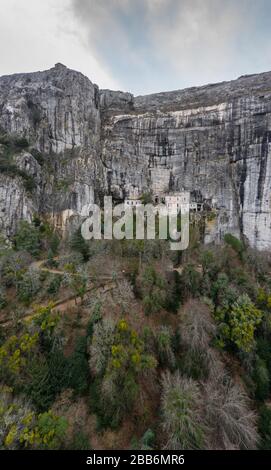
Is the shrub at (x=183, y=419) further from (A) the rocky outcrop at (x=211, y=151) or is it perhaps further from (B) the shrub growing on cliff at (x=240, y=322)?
(A) the rocky outcrop at (x=211, y=151)

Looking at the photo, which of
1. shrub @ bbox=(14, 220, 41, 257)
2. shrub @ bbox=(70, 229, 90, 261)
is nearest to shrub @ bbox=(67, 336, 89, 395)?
shrub @ bbox=(70, 229, 90, 261)

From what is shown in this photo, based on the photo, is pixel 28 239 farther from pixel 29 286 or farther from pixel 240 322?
pixel 240 322

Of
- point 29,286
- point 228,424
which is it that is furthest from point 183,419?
point 29,286

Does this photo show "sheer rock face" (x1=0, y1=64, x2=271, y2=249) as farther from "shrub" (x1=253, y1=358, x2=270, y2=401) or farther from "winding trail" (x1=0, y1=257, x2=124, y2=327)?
"shrub" (x1=253, y1=358, x2=270, y2=401)

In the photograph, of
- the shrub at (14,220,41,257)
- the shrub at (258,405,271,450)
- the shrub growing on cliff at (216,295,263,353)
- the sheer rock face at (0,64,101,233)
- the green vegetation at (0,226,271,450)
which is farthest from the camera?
the sheer rock face at (0,64,101,233)

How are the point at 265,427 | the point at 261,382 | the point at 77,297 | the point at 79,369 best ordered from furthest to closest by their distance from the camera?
1. the point at 77,297
2. the point at 261,382
3. the point at 79,369
4. the point at 265,427

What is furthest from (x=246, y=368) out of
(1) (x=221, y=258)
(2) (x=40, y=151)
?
(2) (x=40, y=151)

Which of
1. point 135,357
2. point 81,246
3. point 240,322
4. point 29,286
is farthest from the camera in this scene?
point 81,246

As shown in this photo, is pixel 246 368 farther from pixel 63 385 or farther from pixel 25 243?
pixel 25 243
